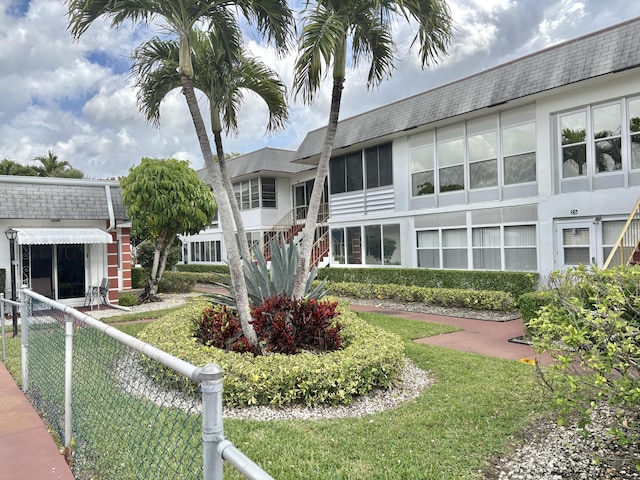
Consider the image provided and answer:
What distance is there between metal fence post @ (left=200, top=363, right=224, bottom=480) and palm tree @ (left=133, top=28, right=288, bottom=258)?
6.43 metres

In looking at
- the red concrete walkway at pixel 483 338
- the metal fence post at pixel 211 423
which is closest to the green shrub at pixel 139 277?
the red concrete walkway at pixel 483 338

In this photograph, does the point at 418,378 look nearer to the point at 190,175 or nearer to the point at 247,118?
the point at 247,118

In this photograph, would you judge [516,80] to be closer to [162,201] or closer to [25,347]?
[162,201]

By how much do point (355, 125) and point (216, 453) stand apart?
18125 mm

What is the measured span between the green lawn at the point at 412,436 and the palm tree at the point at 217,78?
3967mm

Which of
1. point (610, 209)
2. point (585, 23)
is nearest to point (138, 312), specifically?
→ point (610, 209)

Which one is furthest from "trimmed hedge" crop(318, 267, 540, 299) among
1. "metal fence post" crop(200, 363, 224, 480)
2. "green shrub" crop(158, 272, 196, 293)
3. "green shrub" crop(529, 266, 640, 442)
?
"metal fence post" crop(200, 363, 224, 480)

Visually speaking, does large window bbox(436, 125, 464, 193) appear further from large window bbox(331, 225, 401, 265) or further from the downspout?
the downspout

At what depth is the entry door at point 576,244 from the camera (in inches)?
468

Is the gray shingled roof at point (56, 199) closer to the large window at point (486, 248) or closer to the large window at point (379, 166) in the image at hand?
the large window at point (379, 166)

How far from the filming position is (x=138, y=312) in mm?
14156

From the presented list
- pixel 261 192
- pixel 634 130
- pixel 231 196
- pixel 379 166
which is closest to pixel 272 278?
pixel 231 196

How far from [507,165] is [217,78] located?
9555 millimetres

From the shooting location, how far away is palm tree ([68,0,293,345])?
6312 mm
